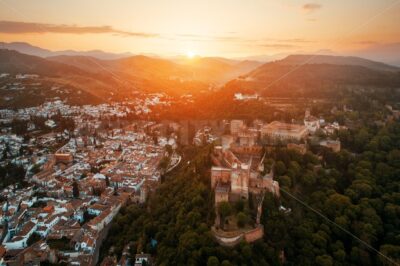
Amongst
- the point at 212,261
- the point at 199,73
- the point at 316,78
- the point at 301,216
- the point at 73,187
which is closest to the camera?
the point at 212,261

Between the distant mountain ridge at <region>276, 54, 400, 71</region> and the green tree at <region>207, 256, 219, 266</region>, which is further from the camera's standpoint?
the distant mountain ridge at <region>276, 54, 400, 71</region>

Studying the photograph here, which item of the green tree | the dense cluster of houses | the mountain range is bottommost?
the dense cluster of houses

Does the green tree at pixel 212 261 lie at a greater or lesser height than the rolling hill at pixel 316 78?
lesser

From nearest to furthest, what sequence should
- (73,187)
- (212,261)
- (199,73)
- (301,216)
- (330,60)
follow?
(212,261), (301,216), (73,187), (330,60), (199,73)

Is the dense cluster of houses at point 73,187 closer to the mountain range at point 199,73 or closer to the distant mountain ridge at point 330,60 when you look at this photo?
the mountain range at point 199,73

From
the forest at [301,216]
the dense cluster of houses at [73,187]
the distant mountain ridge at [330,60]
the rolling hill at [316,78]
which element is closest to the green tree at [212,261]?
the forest at [301,216]

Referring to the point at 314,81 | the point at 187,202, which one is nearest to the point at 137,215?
the point at 187,202

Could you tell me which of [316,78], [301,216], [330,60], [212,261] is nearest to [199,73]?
[330,60]

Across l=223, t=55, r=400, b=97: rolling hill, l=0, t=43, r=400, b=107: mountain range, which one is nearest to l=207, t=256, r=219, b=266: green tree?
l=223, t=55, r=400, b=97: rolling hill

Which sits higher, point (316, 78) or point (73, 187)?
point (316, 78)

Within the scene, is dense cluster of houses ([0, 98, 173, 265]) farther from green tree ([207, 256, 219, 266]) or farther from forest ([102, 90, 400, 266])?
green tree ([207, 256, 219, 266])

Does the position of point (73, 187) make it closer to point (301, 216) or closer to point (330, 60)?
point (301, 216)
